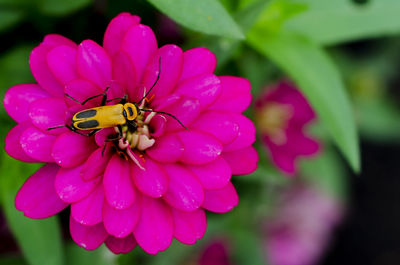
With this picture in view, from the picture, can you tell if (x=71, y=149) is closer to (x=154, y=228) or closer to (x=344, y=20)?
(x=154, y=228)

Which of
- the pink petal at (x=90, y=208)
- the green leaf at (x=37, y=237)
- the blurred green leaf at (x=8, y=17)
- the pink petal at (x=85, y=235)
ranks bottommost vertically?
the green leaf at (x=37, y=237)

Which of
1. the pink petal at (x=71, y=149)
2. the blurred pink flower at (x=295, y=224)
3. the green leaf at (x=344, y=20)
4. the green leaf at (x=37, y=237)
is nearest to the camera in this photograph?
the pink petal at (x=71, y=149)

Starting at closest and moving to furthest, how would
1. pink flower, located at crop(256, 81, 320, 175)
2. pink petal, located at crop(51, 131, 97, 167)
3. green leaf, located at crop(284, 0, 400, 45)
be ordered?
pink petal, located at crop(51, 131, 97, 167) → green leaf, located at crop(284, 0, 400, 45) → pink flower, located at crop(256, 81, 320, 175)

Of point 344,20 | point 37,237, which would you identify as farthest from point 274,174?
point 37,237

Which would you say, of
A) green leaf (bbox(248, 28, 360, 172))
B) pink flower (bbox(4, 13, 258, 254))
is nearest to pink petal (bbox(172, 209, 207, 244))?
pink flower (bbox(4, 13, 258, 254))

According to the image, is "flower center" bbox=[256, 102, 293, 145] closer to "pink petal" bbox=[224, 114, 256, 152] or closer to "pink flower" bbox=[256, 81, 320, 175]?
"pink flower" bbox=[256, 81, 320, 175]

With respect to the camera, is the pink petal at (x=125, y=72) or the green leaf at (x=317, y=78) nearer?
the pink petal at (x=125, y=72)

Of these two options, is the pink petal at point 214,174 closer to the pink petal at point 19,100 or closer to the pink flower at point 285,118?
the pink petal at point 19,100

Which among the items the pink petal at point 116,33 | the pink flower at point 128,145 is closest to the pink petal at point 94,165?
the pink flower at point 128,145

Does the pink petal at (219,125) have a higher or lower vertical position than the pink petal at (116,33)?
lower
